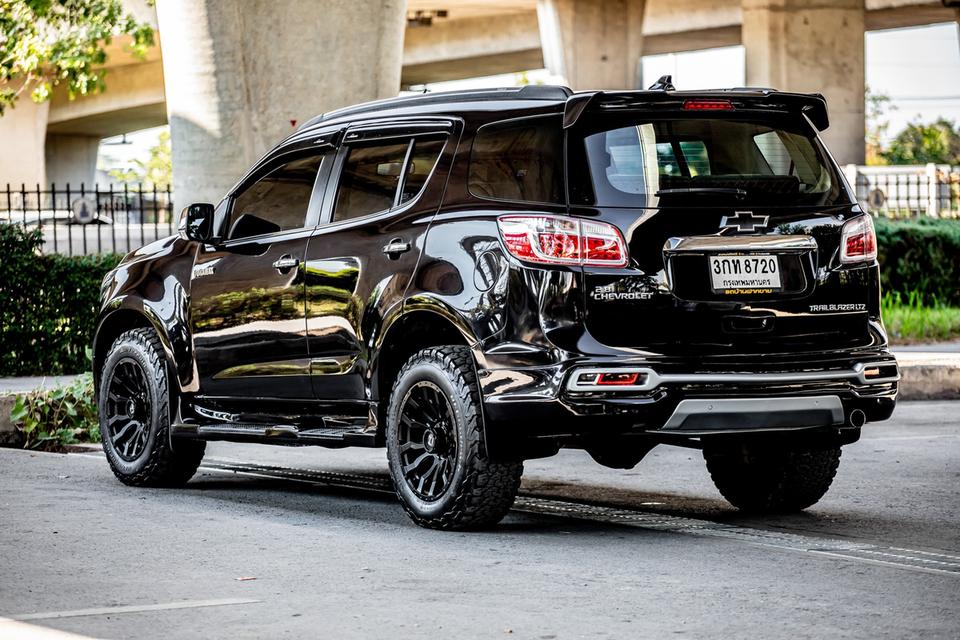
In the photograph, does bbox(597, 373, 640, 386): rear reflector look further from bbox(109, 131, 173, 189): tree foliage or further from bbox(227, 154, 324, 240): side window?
bbox(109, 131, 173, 189): tree foliage

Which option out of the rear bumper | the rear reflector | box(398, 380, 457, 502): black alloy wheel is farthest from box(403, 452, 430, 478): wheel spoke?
the rear reflector

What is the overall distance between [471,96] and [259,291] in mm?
1578

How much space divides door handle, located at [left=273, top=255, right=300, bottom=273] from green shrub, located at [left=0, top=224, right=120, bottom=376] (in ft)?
22.3

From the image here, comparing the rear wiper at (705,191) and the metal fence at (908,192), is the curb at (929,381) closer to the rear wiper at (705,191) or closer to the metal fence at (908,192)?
the rear wiper at (705,191)

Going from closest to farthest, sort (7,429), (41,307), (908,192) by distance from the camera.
→ (7,429) → (41,307) → (908,192)

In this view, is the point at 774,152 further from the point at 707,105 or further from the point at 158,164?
the point at 158,164

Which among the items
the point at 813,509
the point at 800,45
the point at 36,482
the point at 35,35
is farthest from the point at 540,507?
the point at 800,45

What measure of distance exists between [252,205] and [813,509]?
332cm

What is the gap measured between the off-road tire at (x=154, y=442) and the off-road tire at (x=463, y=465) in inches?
83.6

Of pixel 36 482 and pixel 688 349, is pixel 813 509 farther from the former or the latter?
pixel 36 482

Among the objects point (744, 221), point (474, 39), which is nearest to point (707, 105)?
point (744, 221)

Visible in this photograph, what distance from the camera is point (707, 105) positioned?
7590 mm

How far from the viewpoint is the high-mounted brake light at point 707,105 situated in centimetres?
754

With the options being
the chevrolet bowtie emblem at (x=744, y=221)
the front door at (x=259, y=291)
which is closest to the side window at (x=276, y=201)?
the front door at (x=259, y=291)
